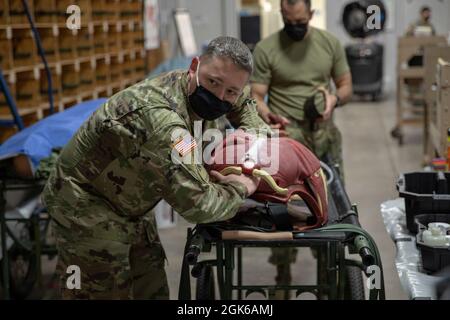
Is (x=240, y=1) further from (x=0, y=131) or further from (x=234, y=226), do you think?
(x=234, y=226)

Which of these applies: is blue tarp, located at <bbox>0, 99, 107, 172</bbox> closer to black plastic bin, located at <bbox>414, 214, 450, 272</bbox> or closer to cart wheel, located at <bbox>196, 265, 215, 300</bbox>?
cart wheel, located at <bbox>196, 265, 215, 300</bbox>

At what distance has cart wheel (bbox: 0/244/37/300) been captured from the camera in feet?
11.9

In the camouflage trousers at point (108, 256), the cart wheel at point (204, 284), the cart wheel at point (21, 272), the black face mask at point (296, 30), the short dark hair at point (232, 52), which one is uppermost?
the black face mask at point (296, 30)

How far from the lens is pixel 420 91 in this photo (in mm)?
7730

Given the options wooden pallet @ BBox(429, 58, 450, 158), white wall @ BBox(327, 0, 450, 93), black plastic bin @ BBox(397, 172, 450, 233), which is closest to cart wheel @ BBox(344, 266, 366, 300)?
black plastic bin @ BBox(397, 172, 450, 233)

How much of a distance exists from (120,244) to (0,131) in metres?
2.57

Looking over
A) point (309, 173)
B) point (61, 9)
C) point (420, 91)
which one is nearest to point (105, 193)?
point (309, 173)

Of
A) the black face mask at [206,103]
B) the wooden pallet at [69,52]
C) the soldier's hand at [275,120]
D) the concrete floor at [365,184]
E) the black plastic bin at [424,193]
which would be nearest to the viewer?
the black face mask at [206,103]

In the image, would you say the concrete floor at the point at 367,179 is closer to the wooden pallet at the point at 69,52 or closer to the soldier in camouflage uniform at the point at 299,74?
the soldier in camouflage uniform at the point at 299,74

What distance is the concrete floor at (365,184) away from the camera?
3.79 m

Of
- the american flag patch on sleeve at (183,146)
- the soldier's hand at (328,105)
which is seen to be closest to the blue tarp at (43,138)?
the soldier's hand at (328,105)

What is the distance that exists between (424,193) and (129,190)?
1.07m

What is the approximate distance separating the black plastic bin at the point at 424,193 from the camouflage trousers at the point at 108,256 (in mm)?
895

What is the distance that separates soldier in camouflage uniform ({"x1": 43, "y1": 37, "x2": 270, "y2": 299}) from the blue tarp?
36.3 inches
